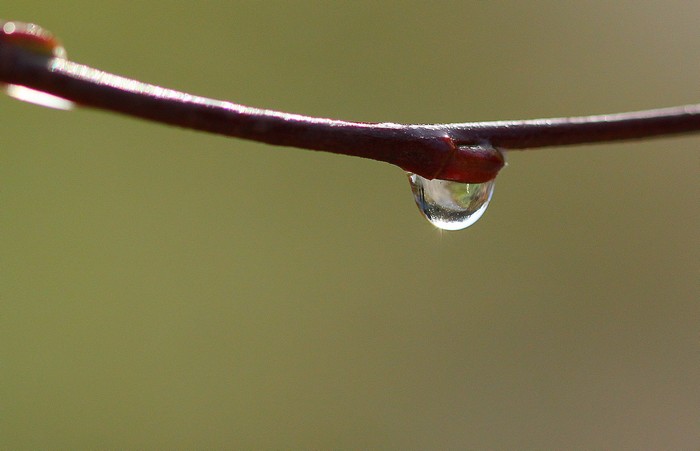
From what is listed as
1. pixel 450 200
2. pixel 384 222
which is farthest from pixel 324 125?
pixel 384 222

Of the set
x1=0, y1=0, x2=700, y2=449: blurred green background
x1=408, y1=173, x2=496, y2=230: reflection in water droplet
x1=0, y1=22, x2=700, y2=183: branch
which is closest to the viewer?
x1=0, y1=22, x2=700, y2=183: branch

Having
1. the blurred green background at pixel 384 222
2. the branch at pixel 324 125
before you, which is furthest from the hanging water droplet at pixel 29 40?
the blurred green background at pixel 384 222

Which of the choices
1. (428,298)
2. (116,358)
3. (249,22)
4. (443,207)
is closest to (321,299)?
(428,298)

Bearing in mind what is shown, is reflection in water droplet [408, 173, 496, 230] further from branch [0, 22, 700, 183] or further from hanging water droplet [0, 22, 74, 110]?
hanging water droplet [0, 22, 74, 110]

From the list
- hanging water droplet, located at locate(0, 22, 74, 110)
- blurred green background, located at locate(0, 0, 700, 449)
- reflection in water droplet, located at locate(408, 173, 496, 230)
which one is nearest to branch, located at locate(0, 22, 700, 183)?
hanging water droplet, located at locate(0, 22, 74, 110)

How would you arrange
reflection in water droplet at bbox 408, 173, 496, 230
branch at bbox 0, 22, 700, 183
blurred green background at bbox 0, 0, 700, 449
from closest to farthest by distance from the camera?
branch at bbox 0, 22, 700, 183 → reflection in water droplet at bbox 408, 173, 496, 230 → blurred green background at bbox 0, 0, 700, 449

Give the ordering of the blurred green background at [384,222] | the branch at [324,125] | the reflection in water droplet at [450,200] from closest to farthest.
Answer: the branch at [324,125], the reflection in water droplet at [450,200], the blurred green background at [384,222]

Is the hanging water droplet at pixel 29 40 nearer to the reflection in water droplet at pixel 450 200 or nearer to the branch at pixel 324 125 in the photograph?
the branch at pixel 324 125
